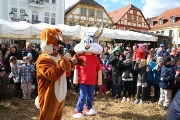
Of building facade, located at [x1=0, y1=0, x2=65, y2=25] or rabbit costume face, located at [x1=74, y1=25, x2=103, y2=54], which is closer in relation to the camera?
rabbit costume face, located at [x1=74, y1=25, x2=103, y2=54]

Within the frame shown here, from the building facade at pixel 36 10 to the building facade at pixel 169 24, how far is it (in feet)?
73.2

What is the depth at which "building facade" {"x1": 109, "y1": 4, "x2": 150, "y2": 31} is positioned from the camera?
128 feet

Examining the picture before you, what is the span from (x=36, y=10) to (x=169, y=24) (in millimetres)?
26502

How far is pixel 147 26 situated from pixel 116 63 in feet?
129

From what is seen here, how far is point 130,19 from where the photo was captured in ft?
132

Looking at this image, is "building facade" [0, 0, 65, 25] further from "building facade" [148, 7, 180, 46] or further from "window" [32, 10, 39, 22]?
"building facade" [148, 7, 180, 46]

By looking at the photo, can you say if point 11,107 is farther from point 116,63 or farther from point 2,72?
point 116,63

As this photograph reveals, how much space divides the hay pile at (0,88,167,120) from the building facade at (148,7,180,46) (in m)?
34.3

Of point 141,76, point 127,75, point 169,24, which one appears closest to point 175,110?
point 141,76

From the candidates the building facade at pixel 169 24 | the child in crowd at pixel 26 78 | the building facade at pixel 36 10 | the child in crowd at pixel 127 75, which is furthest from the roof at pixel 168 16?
the child in crowd at pixel 26 78

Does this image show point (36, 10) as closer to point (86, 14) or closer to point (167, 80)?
point (86, 14)

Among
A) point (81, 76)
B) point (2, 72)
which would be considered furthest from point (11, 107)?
point (81, 76)

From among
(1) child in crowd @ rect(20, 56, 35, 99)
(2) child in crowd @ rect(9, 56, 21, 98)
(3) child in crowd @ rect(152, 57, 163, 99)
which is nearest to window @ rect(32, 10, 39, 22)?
(2) child in crowd @ rect(9, 56, 21, 98)

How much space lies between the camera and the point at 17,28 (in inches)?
345
